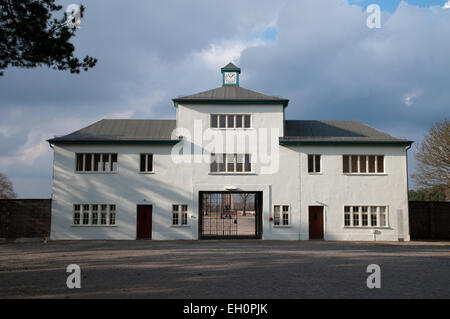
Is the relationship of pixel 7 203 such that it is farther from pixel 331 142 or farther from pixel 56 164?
pixel 331 142

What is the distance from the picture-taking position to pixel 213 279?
1066 centimetres

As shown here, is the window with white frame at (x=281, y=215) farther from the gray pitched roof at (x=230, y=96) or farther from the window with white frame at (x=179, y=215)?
the gray pitched roof at (x=230, y=96)

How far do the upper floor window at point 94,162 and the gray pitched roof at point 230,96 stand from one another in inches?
222

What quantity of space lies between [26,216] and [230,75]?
54.8ft

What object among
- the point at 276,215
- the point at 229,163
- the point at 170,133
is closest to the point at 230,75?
the point at 170,133

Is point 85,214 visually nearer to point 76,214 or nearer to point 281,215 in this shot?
Result: point 76,214

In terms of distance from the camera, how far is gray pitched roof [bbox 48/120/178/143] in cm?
2616

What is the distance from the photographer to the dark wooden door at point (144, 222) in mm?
25828

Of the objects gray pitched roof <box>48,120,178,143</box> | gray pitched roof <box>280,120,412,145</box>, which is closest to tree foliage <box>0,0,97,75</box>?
gray pitched roof <box>48,120,178,143</box>

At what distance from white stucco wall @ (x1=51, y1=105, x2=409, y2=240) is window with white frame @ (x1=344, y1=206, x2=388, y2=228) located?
12.6 inches

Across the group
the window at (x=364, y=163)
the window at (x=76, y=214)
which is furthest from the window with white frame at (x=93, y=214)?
the window at (x=364, y=163)

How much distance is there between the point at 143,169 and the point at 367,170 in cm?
1462

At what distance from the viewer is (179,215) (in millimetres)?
25797

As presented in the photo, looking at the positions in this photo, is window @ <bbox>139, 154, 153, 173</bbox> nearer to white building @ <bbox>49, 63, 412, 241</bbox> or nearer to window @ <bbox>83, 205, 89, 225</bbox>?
white building @ <bbox>49, 63, 412, 241</bbox>
